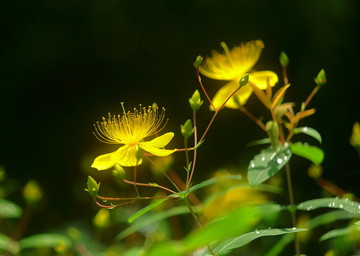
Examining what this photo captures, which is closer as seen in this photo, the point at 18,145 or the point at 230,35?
the point at 230,35

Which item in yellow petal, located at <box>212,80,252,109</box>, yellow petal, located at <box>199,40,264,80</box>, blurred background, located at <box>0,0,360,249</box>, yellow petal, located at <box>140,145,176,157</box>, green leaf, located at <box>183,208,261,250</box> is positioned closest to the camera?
green leaf, located at <box>183,208,261,250</box>

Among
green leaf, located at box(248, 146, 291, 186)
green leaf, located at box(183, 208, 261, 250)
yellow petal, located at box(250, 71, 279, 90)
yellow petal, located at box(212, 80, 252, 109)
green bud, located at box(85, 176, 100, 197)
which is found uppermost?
green leaf, located at box(183, 208, 261, 250)

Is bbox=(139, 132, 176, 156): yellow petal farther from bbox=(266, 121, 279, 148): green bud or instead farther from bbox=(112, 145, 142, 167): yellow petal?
bbox=(266, 121, 279, 148): green bud

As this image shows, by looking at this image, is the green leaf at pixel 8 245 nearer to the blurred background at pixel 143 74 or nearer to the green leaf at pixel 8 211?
the green leaf at pixel 8 211

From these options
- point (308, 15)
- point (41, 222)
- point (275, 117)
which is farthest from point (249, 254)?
point (41, 222)

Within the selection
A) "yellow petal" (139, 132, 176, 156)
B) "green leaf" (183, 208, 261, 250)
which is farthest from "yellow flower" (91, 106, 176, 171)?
"green leaf" (183, 208, 261, 250)

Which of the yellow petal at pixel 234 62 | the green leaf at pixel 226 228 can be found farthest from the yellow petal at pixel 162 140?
the green leaf at pixel 226 228

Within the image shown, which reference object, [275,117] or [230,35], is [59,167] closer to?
[230,35]
